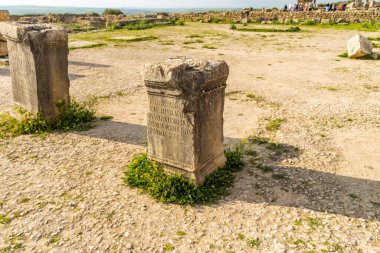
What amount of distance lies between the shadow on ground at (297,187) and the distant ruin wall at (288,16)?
2799 centimetres

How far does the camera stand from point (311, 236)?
404cm

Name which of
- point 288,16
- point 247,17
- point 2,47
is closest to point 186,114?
point 2,47

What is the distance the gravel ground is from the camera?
4.03 metres

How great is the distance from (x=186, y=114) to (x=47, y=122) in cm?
414

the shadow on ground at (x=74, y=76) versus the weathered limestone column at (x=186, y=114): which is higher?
the weathered limestone column at (x=186, y=114)

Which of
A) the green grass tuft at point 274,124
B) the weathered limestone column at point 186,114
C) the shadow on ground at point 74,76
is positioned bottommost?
the green grass tuft at point 274,124

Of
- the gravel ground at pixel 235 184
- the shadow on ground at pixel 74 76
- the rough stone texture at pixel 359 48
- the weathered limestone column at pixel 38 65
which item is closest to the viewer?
the gravel ground at pixel 235 184

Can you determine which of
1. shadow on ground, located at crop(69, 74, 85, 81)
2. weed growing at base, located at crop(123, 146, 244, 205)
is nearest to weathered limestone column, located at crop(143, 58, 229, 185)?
weed growing at base, located at crop(123, 146, 244, 205)

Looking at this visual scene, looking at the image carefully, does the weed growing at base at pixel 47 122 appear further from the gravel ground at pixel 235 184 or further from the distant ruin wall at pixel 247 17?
the distant ruin wall at pixel 247 17

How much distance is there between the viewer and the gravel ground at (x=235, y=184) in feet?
13.2

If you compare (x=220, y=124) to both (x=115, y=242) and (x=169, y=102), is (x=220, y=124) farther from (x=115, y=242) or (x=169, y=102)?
(x=115, y=242)

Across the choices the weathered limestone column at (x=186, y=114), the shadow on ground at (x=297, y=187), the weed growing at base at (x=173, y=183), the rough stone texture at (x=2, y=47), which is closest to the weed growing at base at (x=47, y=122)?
the weed growing at base at (x=173, y=183)

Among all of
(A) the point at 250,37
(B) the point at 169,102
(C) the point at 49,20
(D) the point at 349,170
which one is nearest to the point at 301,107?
(D) the point at 349,170

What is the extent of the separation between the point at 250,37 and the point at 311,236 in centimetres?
2026
